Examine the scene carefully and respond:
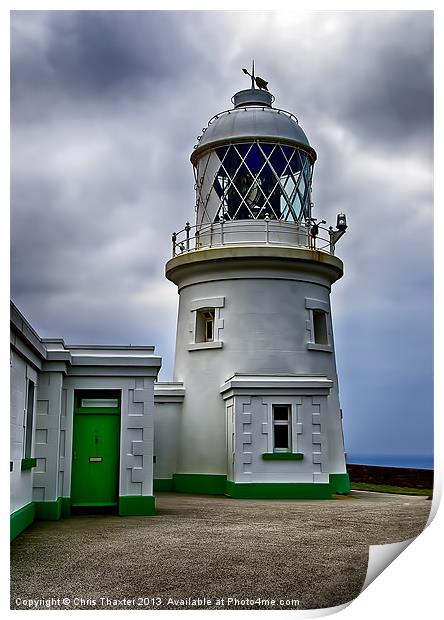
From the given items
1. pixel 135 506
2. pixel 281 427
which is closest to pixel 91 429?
pixel 135 506

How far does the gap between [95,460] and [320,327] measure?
6.68 m

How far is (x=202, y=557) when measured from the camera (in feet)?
22.1

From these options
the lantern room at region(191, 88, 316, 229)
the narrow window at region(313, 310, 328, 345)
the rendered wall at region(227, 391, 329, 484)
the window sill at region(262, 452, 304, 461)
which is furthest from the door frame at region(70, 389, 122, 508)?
the narrow window at region(313, 310, 328, 345)

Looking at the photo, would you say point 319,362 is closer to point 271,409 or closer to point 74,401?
point 271,409

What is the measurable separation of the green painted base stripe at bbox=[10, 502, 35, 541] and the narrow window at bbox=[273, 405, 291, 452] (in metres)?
5.21

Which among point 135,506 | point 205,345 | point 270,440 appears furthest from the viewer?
point 205,345

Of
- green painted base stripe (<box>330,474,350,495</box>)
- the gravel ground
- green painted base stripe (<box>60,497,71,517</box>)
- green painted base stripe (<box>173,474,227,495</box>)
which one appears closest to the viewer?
the gravel ground

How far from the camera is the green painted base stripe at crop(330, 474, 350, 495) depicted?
14.4m

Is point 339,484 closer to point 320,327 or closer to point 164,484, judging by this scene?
point 320,327

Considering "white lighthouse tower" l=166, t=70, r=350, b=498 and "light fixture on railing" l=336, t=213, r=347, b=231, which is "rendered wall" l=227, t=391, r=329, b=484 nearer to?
"white lighthouse tower" l=166, t=70, r=350, b=498

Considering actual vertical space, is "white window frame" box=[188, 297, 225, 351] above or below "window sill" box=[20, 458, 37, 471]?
above

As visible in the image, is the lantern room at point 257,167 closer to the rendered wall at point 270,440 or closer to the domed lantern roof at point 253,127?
the domed lantern roof at point 253,127

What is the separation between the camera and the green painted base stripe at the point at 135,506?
9.92 meters

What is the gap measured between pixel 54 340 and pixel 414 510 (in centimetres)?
533
